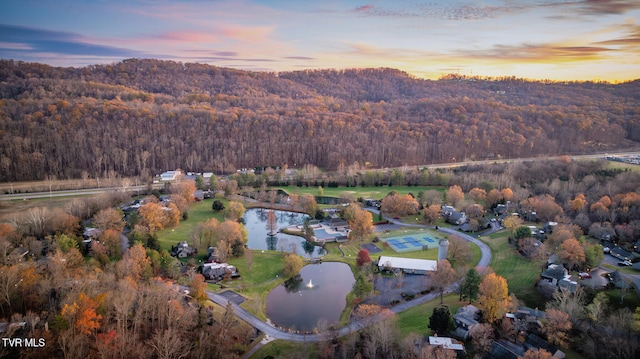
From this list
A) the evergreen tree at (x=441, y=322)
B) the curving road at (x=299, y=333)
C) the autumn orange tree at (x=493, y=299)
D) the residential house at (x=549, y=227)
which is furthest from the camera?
the residential house at (x=549, y=227)

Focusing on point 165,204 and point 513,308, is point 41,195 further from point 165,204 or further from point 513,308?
point 513,308

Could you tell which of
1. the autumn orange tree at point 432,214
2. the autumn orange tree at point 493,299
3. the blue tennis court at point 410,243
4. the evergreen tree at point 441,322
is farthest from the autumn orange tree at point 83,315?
the autumn orange tree at point 432,214

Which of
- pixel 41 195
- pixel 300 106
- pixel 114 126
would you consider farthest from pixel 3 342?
pixel 300 106

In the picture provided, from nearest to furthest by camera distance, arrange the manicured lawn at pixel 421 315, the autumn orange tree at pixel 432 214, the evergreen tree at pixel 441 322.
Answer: the evergreen tree at pixel 441 322 → the manicured lawn at pixel 421 315 → the autumn orange tree at pixel 432 214

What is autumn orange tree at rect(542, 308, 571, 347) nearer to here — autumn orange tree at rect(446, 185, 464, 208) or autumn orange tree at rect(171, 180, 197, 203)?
autumn orange tree at rect(446, 185, 464, 208)

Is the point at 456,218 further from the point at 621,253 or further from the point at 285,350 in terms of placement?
the point at 285,350

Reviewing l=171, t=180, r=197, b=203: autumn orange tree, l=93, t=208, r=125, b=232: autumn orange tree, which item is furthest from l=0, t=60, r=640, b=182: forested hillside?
l=93, t=208, r=125, b=232: autumn orange tree

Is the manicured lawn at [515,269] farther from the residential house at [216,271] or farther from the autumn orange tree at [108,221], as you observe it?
the autumn orange tree at [108,221]
